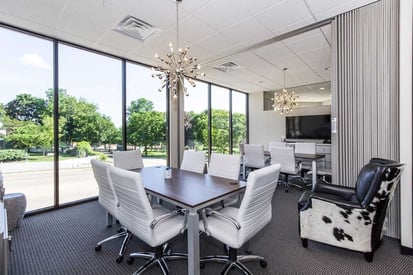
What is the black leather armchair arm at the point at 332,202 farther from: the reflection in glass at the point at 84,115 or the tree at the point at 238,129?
the tree at the point at 238,129

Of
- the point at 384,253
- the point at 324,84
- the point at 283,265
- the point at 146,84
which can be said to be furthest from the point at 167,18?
the point at 324,84

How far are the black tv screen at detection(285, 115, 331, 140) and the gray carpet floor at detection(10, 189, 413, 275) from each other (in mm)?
4606

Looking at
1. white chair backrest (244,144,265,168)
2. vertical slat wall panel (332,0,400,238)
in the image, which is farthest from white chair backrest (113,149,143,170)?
vertical slat wall panel (332,0,400,238)

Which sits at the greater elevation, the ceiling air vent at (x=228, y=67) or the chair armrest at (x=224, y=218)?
the ceiling air vent at (x=228, y=67)

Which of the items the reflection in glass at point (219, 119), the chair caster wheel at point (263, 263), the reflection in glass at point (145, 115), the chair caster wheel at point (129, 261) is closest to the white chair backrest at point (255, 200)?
the chair caster wheel at point (263, 263)

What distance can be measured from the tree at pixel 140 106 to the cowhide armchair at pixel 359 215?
12.6 feet

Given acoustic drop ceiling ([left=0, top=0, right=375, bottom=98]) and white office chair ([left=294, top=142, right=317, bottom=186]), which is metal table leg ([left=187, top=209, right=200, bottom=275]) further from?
white office chair ([left=294, top=142, right=317, bottom=186])

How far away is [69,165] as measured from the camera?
12.5 feet

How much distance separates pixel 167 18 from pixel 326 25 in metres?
2.37

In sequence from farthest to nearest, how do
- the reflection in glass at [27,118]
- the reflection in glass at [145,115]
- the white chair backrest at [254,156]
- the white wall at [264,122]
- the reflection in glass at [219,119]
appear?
the white wall at [264,122]
the reflection in glass at [219,119]
the white chair backrest at [254,156]
the reflection in glass at [145,115]
the reflection in glass at [27,118]

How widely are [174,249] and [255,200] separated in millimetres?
1282

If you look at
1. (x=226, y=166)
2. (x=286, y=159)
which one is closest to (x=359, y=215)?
(x=226, y=166)

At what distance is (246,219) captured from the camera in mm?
1617

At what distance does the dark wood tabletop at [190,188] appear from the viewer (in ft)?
5.83
